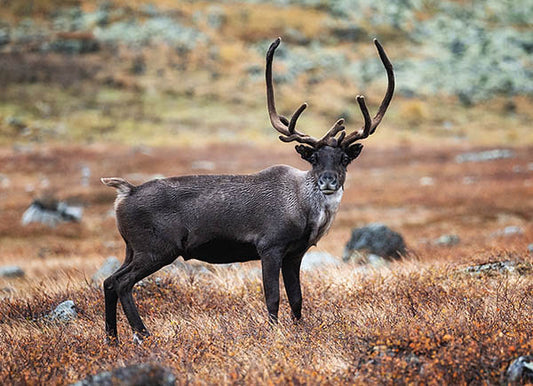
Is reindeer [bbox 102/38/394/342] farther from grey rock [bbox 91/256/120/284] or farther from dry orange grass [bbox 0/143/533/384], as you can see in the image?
grey rock [bbox 91/256/120/284]

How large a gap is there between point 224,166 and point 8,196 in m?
15.6

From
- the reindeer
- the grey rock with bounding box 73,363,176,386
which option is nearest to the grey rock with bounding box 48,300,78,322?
the reindeer

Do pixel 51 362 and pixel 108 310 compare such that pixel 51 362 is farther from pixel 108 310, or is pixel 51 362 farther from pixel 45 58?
pixel 45 58

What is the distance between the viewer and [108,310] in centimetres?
761

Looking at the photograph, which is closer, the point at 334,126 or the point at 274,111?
the point at 334,126

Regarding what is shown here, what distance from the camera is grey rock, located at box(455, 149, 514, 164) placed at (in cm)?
4459

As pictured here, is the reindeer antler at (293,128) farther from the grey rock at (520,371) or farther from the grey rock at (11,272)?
the grey rock at (11,272)

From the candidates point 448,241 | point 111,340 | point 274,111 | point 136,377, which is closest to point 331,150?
point 274,111

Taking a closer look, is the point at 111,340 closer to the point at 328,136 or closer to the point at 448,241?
the point at 328,136

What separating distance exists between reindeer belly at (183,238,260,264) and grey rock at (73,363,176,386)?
2606 mm

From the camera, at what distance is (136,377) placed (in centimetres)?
494

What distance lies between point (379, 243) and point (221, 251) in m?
8.37

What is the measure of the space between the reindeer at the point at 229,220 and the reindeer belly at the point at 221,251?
1 cm

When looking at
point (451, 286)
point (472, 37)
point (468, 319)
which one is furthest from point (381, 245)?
point (472, 37)
